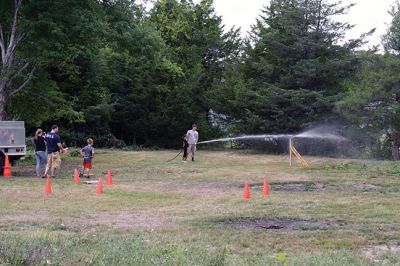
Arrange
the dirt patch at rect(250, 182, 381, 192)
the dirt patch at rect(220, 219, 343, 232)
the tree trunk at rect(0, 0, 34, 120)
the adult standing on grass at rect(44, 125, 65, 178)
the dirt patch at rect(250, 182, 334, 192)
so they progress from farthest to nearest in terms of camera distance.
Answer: the tree trunk at rect(0, 0, 34, 120) < the adult standing on grass at rect(44, 125, 65, 178) < the dirt patch at rect(250, 182, 334, 192) < the dirt patch at rect(250, 182, 381, 192) < the dirt patch at rect(220, 219, 343, 232)

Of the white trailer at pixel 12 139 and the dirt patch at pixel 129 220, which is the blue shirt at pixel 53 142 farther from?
the dirt patch at pixel 129 220

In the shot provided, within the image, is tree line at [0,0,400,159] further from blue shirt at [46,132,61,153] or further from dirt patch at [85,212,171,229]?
dirt patch at [85,212,171,229]

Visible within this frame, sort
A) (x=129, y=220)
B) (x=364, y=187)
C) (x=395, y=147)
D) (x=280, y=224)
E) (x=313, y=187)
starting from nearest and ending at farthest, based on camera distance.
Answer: (x=280, y=224) < (x=129, y=220) < (x=364, y=187) < (x=313, y=187) < (x=395, y=147)

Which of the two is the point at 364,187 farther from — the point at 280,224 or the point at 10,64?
the point at 10,64

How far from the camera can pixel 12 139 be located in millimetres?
21312

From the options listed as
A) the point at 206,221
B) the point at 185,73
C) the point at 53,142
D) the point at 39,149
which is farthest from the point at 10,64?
the point at 185,73

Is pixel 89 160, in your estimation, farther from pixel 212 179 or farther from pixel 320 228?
pixel 320 228

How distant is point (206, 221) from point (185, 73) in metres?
35.3

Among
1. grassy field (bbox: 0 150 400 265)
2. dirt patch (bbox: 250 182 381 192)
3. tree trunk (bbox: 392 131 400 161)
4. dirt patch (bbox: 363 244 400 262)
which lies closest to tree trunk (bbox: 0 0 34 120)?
grassy field (bbox: 0 150 400 265)

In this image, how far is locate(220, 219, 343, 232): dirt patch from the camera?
9.75 meters

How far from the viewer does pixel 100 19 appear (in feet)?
71.7

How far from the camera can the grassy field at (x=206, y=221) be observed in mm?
6488

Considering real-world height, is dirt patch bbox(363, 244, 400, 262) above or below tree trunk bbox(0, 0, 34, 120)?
below

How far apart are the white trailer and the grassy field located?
11.4ft
